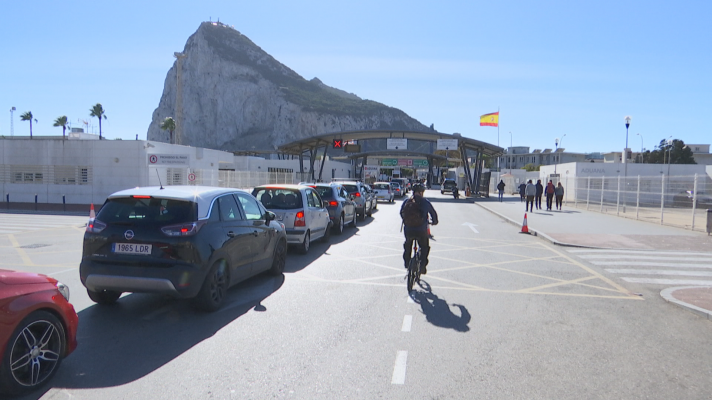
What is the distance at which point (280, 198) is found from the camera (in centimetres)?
1212

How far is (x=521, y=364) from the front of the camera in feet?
16.4

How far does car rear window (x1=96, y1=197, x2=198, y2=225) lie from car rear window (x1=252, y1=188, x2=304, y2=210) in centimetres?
533

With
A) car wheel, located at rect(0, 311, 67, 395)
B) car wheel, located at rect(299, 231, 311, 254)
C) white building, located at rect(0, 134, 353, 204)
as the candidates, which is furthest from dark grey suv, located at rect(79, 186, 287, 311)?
white building, located at rect(0, 134, 353, 204)

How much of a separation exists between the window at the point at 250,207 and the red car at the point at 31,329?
3.65 m

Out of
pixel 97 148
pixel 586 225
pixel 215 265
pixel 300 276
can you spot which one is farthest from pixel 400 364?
pixel 97 148

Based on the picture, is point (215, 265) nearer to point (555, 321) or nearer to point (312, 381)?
point (312, 381)

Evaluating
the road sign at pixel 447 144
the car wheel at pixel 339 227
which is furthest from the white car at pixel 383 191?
the car wheel at pixel 339 227

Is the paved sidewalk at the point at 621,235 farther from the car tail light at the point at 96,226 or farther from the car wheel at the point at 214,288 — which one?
the car tail light at the point at 96,226

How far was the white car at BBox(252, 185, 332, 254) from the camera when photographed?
11.7 metres

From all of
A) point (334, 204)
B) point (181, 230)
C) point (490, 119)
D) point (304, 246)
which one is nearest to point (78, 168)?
point (334, 204)

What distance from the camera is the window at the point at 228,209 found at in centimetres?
720

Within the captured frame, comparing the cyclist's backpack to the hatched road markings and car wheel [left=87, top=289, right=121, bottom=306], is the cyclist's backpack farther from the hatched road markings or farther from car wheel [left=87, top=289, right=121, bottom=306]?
car wheel [left=87, top=289, right=121, bottom=306]

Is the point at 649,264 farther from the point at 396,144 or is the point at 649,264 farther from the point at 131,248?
the point at 396,144

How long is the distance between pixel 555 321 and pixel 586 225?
14814 mm
